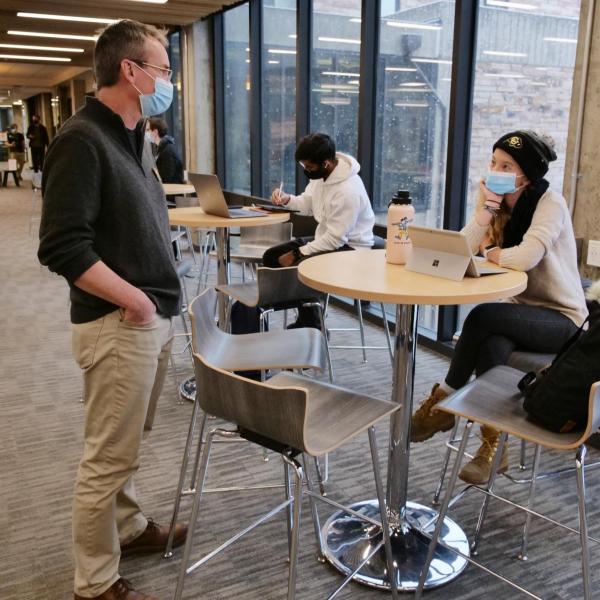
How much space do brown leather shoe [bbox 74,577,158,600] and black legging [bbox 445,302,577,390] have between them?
130 centimetres

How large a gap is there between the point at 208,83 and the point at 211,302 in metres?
6.34

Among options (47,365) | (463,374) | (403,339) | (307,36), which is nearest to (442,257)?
(403,339)

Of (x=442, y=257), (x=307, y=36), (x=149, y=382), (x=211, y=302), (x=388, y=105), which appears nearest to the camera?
(x=149, y=382)

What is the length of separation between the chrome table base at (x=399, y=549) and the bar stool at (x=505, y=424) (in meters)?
0.06

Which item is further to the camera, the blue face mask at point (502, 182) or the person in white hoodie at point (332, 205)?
the person in white hoodie at point (332, 205)

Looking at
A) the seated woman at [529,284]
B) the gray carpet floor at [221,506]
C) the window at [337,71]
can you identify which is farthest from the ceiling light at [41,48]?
the seated woman at [529,284]

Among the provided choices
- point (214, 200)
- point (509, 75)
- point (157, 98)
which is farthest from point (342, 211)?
point (157, 98)

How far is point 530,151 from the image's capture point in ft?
7.97

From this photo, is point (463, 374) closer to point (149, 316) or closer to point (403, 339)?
point (403, 339)

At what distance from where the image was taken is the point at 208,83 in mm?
8023

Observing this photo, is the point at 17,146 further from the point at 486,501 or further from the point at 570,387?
the point at 570,387

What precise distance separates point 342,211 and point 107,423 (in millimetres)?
2381

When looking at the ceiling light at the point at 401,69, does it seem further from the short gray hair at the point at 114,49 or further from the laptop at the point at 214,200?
the short gray hair at the point at 114,49

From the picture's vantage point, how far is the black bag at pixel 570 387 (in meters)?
1.68
